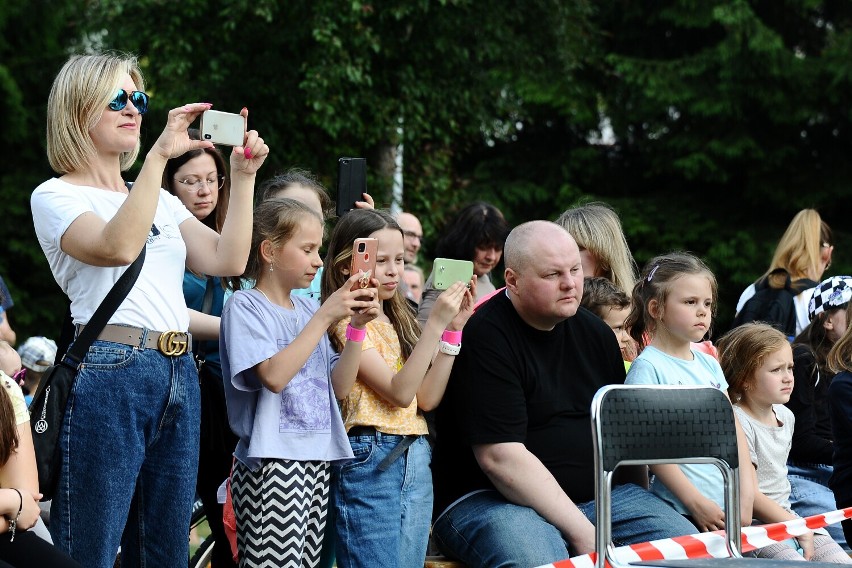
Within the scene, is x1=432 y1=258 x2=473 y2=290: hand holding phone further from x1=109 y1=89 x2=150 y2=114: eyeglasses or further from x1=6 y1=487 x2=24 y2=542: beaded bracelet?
x1=6 y1=487 x2=24 y2=542: beaded bracelet

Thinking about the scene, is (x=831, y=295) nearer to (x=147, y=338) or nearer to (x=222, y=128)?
(x=222, y=128)

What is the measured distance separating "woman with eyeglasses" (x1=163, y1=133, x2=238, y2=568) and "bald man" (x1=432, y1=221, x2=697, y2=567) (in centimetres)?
83

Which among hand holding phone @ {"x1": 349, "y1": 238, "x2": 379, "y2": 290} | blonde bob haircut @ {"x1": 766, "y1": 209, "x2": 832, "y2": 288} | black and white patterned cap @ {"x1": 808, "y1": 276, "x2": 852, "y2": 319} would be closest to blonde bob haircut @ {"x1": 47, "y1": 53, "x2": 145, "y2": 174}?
hand holding phone @ {"x1": 349, "y1": 238, "x2": 379, "y2": 290}

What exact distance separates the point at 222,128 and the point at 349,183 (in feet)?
3.91

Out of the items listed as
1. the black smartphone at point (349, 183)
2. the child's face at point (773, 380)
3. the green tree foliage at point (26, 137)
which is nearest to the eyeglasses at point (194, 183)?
the black smartphone at point (349, 183)

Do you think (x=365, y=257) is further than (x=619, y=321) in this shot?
Answer: No

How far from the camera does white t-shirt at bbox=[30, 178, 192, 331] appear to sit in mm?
3061

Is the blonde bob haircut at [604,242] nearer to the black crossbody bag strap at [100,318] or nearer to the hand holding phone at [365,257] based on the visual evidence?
the hand holding phone at [365,257]

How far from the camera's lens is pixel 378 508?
12.1 ft

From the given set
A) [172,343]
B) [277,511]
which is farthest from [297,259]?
[277,511]

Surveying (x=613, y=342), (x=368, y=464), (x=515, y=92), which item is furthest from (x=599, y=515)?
(x=515, y=92)

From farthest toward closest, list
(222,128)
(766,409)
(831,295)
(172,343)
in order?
1. (831,295)
2. (766,409)
3. (222,128)
4. (172,343)

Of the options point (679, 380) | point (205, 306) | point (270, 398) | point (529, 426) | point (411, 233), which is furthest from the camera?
point (411, 233)

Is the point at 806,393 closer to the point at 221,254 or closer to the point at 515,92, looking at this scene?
the point at 221,254
